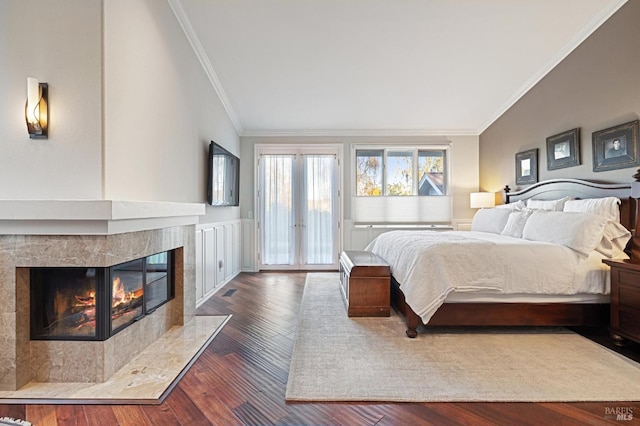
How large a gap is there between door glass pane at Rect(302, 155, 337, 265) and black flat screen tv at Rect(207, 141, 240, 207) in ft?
4.35

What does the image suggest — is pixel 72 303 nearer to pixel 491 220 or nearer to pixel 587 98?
pixel 491 220

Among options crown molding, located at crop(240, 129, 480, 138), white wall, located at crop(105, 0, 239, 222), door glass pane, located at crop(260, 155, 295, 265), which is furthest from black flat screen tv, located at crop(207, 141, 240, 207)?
crown molding, located at crop(240, 129, 480, 138)

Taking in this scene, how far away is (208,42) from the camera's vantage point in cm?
350

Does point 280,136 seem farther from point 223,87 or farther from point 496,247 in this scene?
point 496,247

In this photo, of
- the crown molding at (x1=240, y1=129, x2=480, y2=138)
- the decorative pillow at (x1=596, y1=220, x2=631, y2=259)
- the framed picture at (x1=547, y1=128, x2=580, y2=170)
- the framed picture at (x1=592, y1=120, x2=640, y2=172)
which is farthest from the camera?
the crown molding at (x1=240, y1=129, x2=480, y2=138)

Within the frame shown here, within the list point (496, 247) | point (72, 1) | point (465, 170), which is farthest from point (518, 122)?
point (72, 1)

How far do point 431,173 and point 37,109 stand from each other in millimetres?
5376

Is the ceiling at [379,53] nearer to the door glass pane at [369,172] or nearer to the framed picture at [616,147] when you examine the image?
the door glass pane at [369,172]

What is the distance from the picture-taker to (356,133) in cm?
554

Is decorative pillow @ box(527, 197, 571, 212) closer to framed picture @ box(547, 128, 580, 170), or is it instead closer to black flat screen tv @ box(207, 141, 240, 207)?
framed picture @ box(547, 128, 580, 170)

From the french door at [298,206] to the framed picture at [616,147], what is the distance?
3514 mm

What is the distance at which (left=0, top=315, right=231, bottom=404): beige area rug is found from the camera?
A: 1795 mm

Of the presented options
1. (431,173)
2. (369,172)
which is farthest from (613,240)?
(369,172)

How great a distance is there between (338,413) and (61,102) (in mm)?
2566
